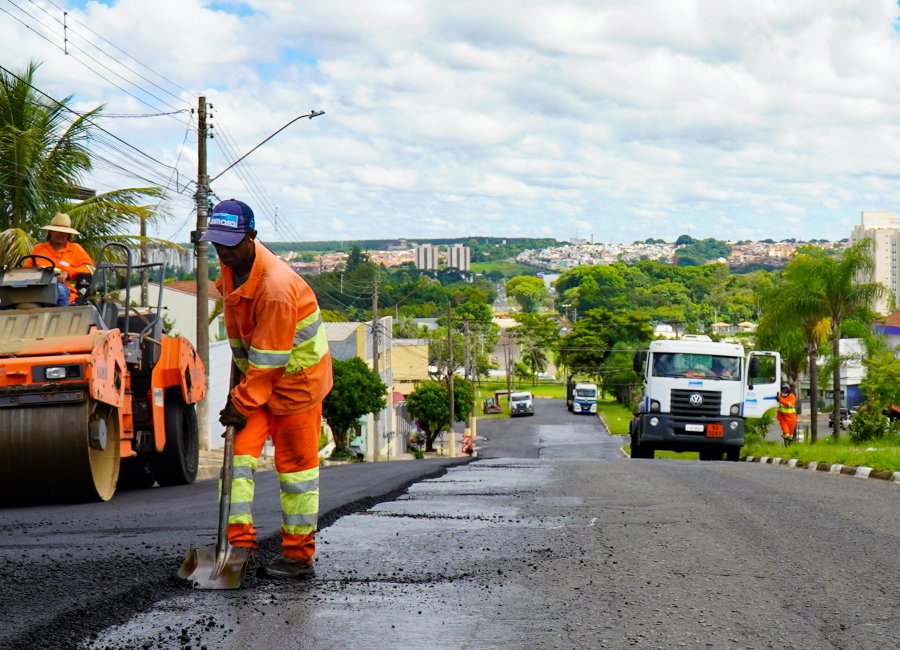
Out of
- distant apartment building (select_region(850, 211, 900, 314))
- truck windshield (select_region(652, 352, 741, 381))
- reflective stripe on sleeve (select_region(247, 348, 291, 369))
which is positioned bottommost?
truck windshield (select_region(652, 352, 741, 381))

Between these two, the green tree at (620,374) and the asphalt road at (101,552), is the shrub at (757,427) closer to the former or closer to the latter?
the asphalt road at (101,552)

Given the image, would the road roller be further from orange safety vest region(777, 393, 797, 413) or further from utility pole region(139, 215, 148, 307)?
orange safety vest region(777, 393, 797, 413)

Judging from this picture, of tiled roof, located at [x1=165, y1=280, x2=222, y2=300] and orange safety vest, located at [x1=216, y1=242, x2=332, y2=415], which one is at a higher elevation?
tiled roof, located at [x1=165, y1=280, x2=222, y2=300]

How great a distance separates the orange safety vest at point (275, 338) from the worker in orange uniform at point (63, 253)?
6.11m

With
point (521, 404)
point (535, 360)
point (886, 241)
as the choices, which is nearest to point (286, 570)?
point (521, 404)

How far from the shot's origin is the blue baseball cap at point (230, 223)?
6.26 meters

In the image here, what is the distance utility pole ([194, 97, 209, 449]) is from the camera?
24328 mm

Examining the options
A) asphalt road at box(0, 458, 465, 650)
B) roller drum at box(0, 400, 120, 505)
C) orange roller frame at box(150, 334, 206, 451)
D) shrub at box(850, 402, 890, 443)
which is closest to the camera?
asphalt road at box(0, 458, 465, 650)

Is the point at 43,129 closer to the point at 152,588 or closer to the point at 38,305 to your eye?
the point at 38,305

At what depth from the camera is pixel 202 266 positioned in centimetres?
2405

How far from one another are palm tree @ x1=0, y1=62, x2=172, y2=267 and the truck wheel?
6768 mm

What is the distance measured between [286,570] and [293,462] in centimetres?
59

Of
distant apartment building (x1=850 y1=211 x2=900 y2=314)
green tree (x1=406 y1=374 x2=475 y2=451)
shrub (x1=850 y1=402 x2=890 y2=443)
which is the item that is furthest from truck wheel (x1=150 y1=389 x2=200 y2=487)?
distant apartment building (x1=850 y1=211 x2=900 y2=314)

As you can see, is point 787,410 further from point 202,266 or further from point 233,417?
point 233,417
